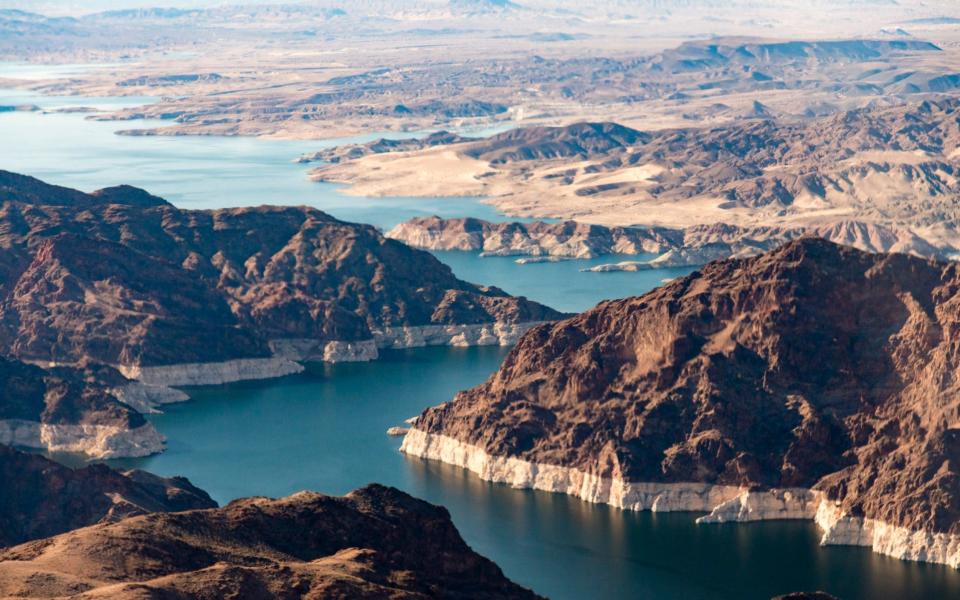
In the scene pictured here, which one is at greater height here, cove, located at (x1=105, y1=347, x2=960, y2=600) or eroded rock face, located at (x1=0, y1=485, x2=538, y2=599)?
eroded rock face, located at (x1=0, y1=485, x2=538, y2=599)

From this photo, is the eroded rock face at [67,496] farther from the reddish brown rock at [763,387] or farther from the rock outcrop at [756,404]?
the reddish brown rock at [763,387]

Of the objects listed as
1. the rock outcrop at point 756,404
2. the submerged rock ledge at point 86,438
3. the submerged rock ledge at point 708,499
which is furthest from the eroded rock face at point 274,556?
the submerged rock ledge at point 86,438

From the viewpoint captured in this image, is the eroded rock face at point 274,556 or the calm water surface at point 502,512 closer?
the eroded rock face at point 274,556

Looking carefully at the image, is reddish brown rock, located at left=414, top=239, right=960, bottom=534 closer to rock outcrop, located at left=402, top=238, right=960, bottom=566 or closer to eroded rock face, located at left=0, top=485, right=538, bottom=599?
rock outcrop, located at left=402, top=238, right=960, bottom=566

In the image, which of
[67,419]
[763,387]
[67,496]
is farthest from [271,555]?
[67,419]

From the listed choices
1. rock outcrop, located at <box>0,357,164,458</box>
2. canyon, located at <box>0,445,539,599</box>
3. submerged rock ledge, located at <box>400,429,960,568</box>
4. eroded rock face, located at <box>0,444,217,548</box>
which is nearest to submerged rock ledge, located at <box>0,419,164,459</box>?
rock outcrop, located at <box>0,357,164,458</box>

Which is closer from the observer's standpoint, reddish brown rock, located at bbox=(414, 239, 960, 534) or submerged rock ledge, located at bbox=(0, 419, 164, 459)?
reddish brown rock, located at bbox=(414, 239, 960, 534)

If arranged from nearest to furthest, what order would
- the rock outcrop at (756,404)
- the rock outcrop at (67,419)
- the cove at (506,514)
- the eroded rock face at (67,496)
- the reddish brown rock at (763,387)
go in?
the cove at (506,514) → the eroded rock face at (67,496) → the rock outcrop at (756,404) → the reddish brown rock at (763,387) → the rock outcrop at (67,419)
